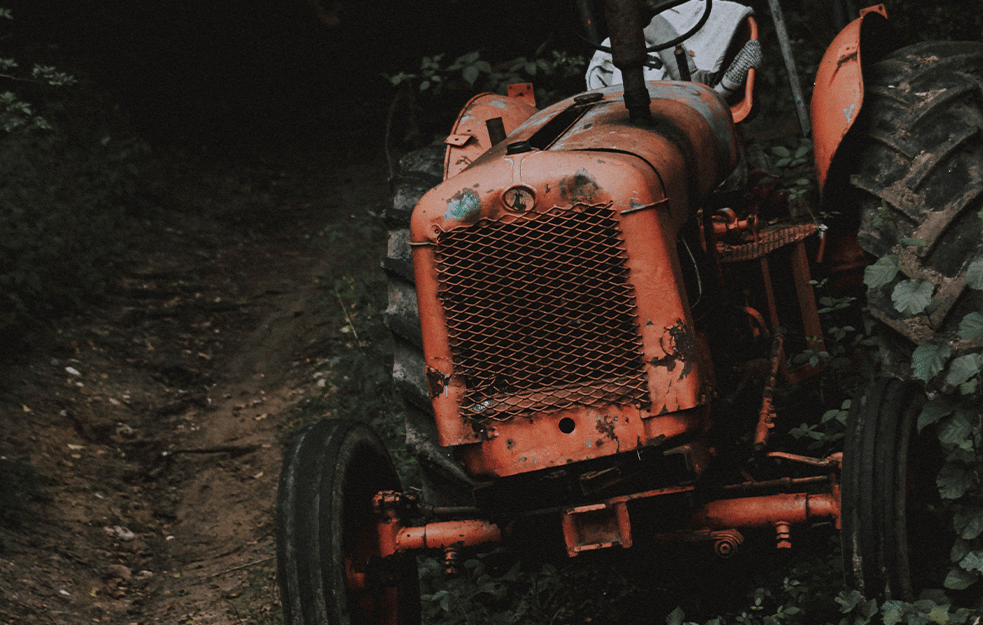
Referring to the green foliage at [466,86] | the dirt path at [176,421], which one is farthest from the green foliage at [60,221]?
the green foliage at [466,86]

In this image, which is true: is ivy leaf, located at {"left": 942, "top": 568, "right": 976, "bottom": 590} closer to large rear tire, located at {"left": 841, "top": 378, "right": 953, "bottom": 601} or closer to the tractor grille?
large rear tire, located at {"left": 841, "top": 378, "right": 953, "bottom": 601}

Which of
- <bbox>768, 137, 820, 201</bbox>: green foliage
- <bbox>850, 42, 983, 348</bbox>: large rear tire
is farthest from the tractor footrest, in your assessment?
<bbox>768, 137, 820, 201</bbox>: green foliage

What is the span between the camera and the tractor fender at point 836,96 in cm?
355

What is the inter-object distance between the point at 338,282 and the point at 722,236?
3717 mm

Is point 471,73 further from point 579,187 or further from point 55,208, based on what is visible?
point 579,187

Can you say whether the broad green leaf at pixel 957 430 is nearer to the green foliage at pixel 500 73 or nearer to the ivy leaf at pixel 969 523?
the ivy leaf at pixel 969 523

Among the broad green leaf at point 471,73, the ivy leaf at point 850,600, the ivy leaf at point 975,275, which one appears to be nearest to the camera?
the ivy leaf at point 850,600

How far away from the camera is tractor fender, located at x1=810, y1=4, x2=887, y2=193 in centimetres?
355

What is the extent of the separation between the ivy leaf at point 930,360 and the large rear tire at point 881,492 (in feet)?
0.15

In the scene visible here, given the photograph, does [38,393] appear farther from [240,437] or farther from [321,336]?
[321,336]

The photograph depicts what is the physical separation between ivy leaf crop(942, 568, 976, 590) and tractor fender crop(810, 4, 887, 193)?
1480 mm

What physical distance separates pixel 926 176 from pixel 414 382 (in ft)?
6.29

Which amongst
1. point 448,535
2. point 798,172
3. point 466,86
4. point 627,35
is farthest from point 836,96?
point 466,86

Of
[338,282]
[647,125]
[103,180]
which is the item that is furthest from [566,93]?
[647,125]
